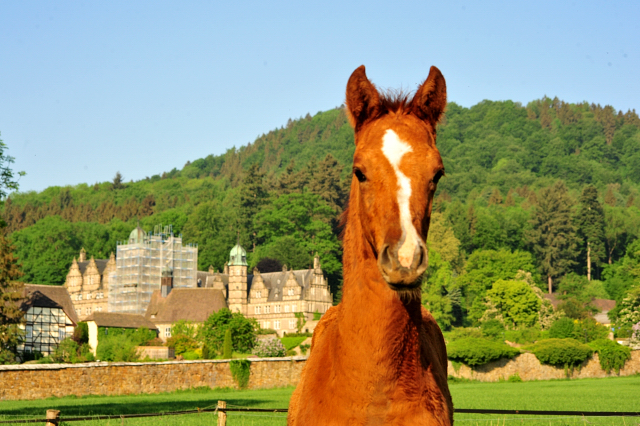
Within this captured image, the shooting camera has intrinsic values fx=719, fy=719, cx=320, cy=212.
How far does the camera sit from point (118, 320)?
8881 centimetres

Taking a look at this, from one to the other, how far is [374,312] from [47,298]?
87217 millimetres

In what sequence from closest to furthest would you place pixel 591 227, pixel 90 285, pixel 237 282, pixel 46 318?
1. pixel 46 318
2. pixel 237 282
3. pixel 90 285
4. pixel 591 227

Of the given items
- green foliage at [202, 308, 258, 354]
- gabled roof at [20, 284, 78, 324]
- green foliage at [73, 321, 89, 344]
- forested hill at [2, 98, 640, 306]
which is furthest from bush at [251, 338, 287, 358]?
forested hill at [2, 98, 640, 306]

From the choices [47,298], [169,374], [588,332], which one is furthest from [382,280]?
[47,298]

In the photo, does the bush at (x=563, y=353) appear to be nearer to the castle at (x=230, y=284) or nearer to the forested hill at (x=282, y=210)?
the castle at (x=230, y=284)

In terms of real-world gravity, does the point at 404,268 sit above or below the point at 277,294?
above

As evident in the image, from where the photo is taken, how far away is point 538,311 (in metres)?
84.1

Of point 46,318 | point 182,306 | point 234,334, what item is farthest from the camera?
point 182,306

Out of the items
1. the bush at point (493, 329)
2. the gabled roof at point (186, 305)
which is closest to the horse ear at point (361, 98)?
the bush at point (493, 329)

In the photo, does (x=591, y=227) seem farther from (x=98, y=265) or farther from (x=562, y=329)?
(x=98, y=265)

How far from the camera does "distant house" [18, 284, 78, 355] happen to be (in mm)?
81438

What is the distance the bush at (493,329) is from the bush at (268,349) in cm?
2000

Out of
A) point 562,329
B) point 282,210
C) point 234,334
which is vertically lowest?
point 234,334

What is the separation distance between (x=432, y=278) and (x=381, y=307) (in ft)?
320
